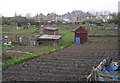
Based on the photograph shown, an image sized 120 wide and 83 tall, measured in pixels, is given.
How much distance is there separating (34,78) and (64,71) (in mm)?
2598

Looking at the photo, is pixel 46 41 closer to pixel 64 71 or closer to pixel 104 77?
pixel 64 71

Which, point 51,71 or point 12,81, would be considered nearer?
point 12,81

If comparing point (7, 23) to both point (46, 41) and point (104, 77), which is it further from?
point (104, 77)

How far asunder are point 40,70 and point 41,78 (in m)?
2.61

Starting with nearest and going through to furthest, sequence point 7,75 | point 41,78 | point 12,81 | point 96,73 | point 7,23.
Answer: point 96,73, point 12,81, point 41,78, point 7,75, point 7,23

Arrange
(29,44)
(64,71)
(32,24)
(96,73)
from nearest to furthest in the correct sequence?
(96,73) < (64,71) < (29,44) < (32,24)

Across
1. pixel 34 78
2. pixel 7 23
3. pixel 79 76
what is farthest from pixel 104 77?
pixel 7 23

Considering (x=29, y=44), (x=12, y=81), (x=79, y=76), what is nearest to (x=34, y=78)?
(x=12, y=81)

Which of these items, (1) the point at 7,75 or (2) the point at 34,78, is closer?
(2) the point at 34,78

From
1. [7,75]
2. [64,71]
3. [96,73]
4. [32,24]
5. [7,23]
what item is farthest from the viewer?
[32,24]

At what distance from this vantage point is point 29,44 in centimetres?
3688

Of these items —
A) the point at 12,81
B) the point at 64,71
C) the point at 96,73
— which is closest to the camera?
the point at 96,73

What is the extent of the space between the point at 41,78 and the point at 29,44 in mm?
23935

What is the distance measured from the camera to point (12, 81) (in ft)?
40.6
